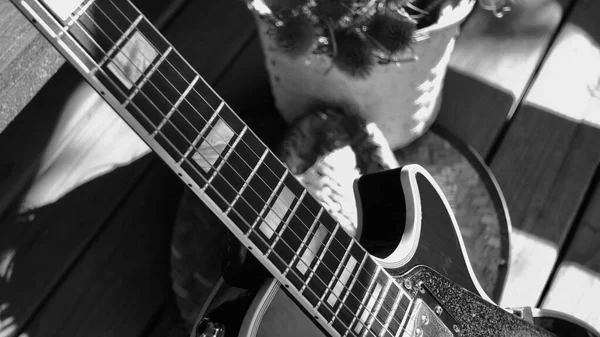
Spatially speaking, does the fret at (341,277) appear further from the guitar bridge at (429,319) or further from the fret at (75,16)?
the fret at (75,16)

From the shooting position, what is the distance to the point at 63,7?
0.40 meters

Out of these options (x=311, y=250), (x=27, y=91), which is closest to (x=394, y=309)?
(x=311, y=250)

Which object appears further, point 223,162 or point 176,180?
point 176,180

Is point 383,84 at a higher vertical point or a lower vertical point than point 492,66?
higher

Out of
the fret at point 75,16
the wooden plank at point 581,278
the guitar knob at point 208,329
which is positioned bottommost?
the wooden plank at point 581,278

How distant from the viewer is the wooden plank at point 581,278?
0.85 metres

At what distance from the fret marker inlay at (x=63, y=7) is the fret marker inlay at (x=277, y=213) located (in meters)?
0.21

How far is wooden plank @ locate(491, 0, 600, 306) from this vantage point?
0.88 meters

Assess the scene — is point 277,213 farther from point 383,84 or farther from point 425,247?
point 383,84

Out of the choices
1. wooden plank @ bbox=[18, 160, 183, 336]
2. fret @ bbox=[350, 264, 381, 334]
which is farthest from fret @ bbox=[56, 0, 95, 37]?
wooden plank @ bbox=[18, 160, 183, 336]

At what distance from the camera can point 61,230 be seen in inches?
32.3

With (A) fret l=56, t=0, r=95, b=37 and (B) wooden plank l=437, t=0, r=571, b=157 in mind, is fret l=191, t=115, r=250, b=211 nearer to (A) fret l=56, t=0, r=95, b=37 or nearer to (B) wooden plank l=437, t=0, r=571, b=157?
(A) fret l=56, t=0, r=95, b=37

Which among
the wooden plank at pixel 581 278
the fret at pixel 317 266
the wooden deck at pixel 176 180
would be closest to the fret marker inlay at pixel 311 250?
the fret at pixel 317 266

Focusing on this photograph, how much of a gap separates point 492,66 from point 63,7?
754 mm
